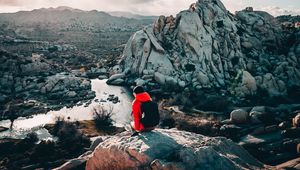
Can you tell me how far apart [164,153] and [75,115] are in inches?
1315

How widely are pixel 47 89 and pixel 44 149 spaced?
26.5m

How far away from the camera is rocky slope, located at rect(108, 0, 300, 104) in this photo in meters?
62.8

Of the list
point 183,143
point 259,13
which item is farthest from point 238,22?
point 183,143

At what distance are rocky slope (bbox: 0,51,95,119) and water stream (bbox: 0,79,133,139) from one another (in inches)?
74.2

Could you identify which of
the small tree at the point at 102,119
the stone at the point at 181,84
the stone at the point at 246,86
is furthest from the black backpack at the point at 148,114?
the stone at the point at 181,84

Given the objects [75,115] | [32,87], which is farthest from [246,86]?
[32,87]

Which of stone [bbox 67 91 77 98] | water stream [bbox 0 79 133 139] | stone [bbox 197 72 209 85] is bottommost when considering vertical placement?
water stream [bbox 0 79 133 139]

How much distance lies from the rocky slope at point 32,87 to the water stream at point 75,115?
6.18 ft

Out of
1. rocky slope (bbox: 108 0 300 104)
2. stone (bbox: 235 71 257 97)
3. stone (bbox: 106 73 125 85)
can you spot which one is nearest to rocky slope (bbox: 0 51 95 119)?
stone (bbox: 106 73 125 85)

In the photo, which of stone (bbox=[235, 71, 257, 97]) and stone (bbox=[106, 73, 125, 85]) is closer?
stone (bbox=[235, 71, 257, 97])

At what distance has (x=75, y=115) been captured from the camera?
5000 cm

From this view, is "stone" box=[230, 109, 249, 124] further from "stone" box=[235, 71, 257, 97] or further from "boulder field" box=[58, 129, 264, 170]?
"boulder field" box=[58, 129, 264, 170]

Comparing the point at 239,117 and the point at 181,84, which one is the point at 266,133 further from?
the point at 181,84

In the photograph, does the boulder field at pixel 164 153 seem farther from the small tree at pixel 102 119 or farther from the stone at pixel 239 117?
the small tree at pixel 102 119
